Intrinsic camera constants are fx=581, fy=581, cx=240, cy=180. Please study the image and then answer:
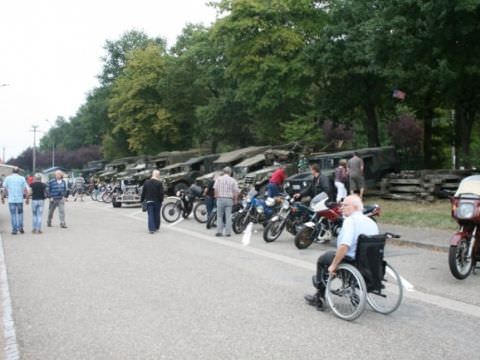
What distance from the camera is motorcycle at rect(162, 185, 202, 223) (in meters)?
18.9

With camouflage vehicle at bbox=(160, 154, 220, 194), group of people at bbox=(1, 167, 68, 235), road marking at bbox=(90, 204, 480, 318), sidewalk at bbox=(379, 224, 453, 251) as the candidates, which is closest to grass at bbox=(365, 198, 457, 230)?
sidewalk at bbox=(379, 224, 453, 251)

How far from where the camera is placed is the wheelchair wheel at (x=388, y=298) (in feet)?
21.1

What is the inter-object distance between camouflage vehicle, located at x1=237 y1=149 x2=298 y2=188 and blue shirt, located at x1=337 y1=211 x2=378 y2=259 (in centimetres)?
1552

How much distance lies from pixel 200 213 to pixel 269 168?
7186mm

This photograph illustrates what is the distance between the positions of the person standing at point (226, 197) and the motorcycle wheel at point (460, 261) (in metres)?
6.70

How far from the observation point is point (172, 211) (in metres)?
18.9

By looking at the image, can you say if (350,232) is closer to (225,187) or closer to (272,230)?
(272,230)

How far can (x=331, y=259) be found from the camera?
6.57 m

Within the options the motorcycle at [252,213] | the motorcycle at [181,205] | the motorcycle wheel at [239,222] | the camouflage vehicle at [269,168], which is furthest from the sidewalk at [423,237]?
the camouflage vehicle at [269,168]

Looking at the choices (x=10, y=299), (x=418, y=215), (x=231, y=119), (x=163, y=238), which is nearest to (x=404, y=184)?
(x=418, y=215)

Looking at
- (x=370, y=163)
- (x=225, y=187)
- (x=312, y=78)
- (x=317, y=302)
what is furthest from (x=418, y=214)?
(x=312, y=78)

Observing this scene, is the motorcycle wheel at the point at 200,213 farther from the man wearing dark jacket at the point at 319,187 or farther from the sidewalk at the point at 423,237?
the sidewalk at the point at 423,237

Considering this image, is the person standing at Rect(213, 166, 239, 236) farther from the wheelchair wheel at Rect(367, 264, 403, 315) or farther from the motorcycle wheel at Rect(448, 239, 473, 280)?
the wheelchair wheel at Rect(367, 264, 403, 315)

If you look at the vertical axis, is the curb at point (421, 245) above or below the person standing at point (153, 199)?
below
